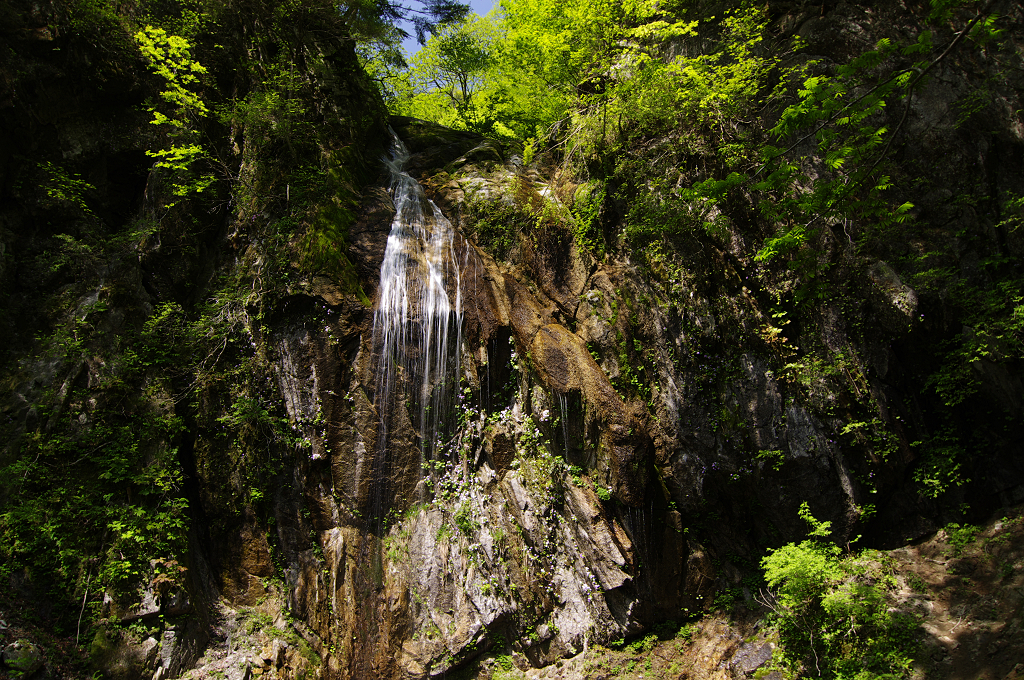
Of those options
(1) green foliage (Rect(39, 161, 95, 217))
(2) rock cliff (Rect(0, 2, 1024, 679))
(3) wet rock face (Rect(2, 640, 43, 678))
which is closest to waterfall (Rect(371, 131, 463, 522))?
(2) rock cliff (Rect(0, 2, 1024, 679))

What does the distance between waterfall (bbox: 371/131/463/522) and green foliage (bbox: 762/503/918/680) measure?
497 cm

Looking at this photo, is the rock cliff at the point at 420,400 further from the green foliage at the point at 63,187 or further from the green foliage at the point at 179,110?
the green foliage at the point at 179,110

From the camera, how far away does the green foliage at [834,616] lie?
5.41m

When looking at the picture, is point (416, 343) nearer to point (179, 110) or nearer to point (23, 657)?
point (23, 657)

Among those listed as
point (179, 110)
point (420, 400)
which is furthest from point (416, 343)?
point (179, 110)

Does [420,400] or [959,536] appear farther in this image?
[420,400]

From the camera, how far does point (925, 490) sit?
6902 mm

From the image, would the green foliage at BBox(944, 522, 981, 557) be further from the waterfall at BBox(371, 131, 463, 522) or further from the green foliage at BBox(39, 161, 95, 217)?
the green foliage at BBox(39, 161, 95, 217)

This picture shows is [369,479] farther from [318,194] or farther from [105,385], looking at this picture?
[318,194]

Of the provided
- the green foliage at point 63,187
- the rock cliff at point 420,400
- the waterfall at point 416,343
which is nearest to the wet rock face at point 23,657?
the rock cliff at point 420,400

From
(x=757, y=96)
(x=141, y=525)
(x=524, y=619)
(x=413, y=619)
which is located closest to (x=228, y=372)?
(x=141, y=525)

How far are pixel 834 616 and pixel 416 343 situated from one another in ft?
21.2

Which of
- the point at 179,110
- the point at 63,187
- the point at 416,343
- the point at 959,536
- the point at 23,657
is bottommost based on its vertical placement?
the point at 23,657

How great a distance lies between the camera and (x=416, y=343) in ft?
23.3
